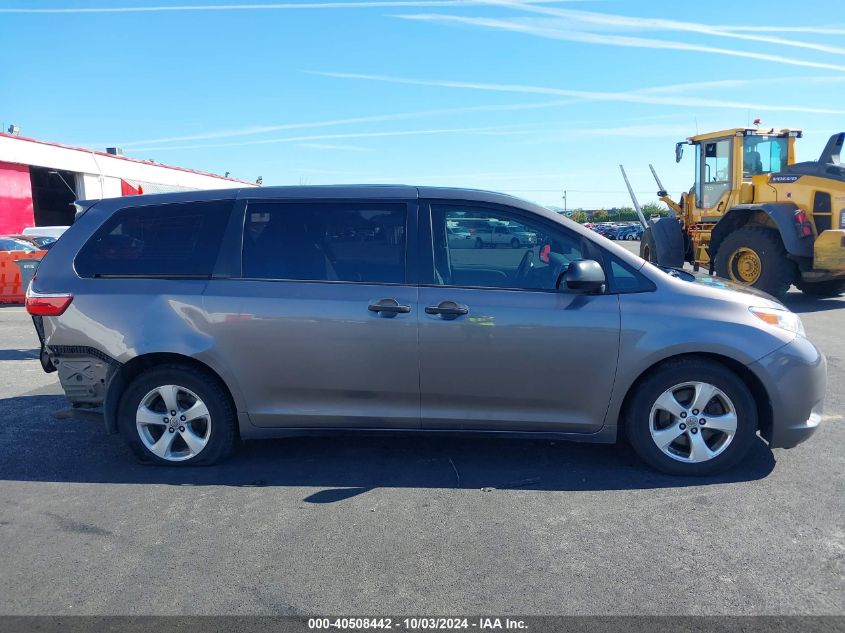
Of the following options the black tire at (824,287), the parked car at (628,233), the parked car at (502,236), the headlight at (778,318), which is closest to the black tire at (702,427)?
the headlight at (778,318)

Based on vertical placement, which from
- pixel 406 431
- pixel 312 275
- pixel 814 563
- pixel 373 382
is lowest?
pixel 814 563

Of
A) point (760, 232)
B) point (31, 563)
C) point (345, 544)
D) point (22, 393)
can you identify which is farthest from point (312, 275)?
point (760, 232)

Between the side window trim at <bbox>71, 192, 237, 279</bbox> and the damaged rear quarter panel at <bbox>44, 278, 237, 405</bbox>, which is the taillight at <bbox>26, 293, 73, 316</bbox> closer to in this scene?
the damaged rear quarter panel at <bbox>44, 278, 237, 405</bbox>

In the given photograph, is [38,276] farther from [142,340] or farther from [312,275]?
[312,275]

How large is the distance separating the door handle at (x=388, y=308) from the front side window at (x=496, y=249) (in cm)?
29

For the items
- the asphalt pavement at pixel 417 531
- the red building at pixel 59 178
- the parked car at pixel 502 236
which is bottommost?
the asphalt pavement at pixel 417 531

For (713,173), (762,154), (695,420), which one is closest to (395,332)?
(695,420)

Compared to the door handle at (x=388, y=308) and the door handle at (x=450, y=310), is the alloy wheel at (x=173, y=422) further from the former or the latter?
the door handle at (x=450, y=310)

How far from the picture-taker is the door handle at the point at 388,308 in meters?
4.22

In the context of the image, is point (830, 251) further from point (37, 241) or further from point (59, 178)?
point (59, 178)

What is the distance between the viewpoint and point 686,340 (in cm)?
410

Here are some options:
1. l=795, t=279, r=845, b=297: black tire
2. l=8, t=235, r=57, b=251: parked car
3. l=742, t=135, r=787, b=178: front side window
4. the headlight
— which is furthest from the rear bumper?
l=8, t=235, r=57, b=251: parked car

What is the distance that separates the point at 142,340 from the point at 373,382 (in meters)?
1.52

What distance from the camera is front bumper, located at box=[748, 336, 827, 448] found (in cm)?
412
